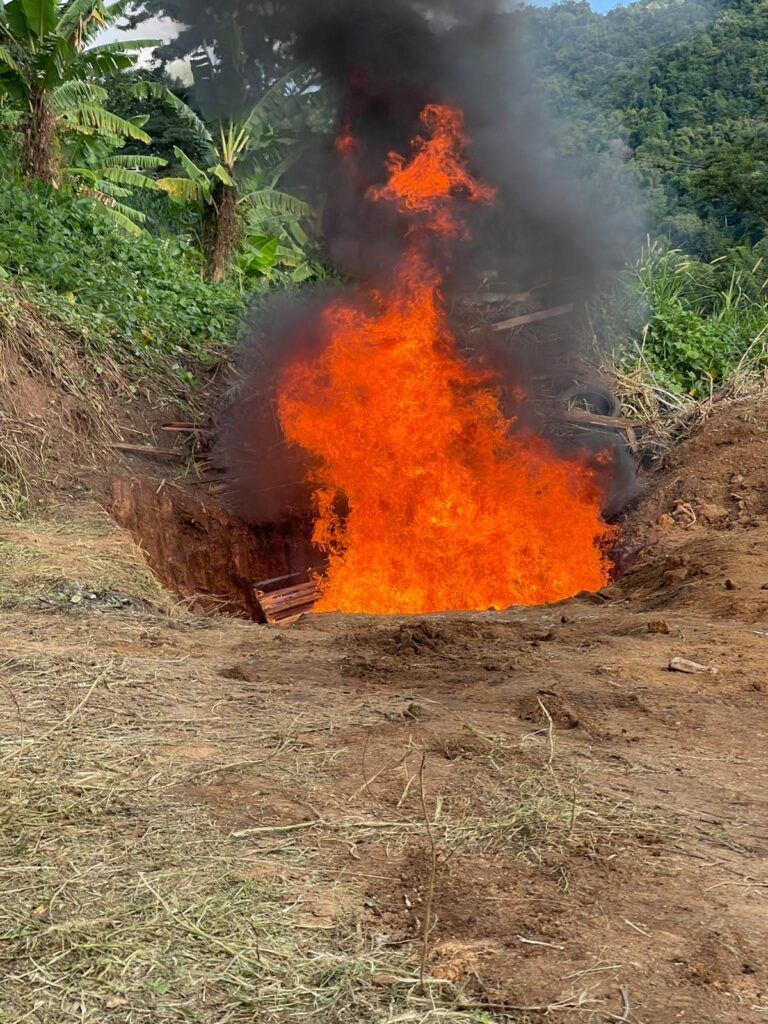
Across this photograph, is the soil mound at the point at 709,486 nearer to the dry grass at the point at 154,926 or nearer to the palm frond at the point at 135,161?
the dry grass at the point at 154,926

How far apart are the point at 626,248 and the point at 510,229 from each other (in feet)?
7.22

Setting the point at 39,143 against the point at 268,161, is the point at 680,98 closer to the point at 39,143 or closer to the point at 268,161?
the point at 268,161

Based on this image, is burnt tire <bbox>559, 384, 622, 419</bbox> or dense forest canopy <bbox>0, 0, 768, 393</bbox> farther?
dense forest canopy <bbox>0, 0, 768, 393</bbox>

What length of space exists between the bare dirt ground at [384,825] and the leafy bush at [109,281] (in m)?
6.81

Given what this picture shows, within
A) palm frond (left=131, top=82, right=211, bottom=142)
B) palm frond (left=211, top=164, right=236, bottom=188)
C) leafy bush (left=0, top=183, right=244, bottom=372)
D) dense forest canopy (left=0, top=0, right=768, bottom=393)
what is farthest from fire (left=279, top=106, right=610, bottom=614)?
palm frond (left=131, top=82, right=211, bottom=142)

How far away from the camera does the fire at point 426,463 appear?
394 inches

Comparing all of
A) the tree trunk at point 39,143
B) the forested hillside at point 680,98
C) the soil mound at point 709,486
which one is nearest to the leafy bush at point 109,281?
the tree trunk at point 39,143

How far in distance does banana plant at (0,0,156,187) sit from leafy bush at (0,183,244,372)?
51.0 inches

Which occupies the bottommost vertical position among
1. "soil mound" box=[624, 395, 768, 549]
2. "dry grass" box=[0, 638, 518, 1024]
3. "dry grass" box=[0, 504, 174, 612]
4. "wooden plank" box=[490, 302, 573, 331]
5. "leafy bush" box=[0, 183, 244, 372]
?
"soil mound" box=[624, 395, 768, 549]

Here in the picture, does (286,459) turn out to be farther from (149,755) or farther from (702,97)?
(702,97)

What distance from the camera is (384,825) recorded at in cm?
313

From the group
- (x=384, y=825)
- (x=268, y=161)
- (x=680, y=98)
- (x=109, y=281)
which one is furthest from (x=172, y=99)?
(x=384, y=825)

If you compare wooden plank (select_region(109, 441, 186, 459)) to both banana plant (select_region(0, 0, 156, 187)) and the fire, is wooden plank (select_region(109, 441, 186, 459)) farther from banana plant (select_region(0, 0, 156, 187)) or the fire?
banana plant (select_region(0, 0, 156, 187))

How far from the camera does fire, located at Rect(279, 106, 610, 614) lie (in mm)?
10000
